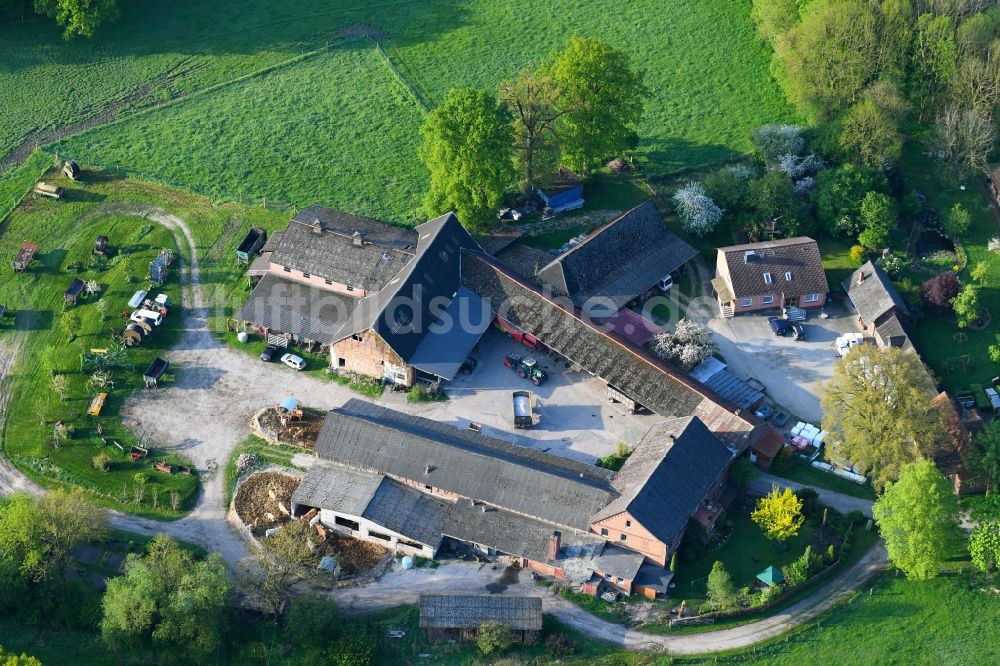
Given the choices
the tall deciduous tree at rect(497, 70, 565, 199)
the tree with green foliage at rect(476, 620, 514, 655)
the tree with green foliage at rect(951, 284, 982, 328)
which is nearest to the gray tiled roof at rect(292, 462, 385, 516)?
the tree with green foliage at rect(476, 620, 514, 655)

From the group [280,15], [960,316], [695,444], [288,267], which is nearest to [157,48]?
[280,15]

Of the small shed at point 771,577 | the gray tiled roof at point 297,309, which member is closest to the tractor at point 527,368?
the gray tiled roof at point 297,309

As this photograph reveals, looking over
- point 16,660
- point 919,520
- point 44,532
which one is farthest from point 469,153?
point 16,660

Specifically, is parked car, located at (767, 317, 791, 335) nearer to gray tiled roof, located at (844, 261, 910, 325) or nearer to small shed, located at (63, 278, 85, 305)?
gray tiled roof, located at (844, 261, 910, 325)

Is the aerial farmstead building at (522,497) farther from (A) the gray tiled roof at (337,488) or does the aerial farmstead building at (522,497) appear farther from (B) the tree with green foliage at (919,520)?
(B) the tree with green foliage at (919,520)

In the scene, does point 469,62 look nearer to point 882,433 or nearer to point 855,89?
point 855,89

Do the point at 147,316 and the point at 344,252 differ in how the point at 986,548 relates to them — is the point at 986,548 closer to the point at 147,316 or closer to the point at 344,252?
the point at 344,252
